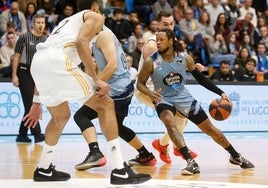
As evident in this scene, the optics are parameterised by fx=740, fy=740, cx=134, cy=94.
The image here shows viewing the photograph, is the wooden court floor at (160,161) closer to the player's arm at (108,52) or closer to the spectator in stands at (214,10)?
the player's arm at (108,52)

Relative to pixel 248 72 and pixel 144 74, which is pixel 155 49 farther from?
pixel 248 72

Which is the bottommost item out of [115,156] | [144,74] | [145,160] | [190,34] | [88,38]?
[145,160]

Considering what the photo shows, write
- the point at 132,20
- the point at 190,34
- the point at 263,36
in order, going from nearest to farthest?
the point at 132,20, the point at 190,34, the point at 263,36

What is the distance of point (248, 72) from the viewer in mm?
17469

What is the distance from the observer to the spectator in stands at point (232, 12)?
66.9 feet

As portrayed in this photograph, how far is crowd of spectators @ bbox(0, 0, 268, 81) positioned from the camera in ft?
55.3

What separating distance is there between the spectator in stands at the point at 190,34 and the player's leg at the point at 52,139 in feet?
38.6

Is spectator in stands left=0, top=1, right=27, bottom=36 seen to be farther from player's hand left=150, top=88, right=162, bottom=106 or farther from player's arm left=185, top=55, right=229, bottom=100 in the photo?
player's hand left=150, top=88, right=162, bottom=106

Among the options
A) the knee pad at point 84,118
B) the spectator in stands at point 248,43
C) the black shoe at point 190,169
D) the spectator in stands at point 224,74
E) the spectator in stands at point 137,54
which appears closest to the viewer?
the black shoe at point 190,169

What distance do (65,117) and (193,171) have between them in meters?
1.70

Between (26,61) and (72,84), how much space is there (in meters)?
5.68

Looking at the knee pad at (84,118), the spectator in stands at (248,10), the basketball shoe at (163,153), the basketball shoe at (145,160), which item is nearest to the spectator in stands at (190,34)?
the spectator in stands at (248,10)

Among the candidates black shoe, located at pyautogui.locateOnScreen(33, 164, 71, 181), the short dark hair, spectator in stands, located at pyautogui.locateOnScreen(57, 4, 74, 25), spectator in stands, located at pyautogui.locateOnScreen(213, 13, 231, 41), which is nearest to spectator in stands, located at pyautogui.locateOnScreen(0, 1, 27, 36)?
spectator in stands, located at pyautogui.locateOnScreen(57, 4, 74, 25)

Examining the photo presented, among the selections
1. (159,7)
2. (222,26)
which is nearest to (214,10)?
(222,26)
